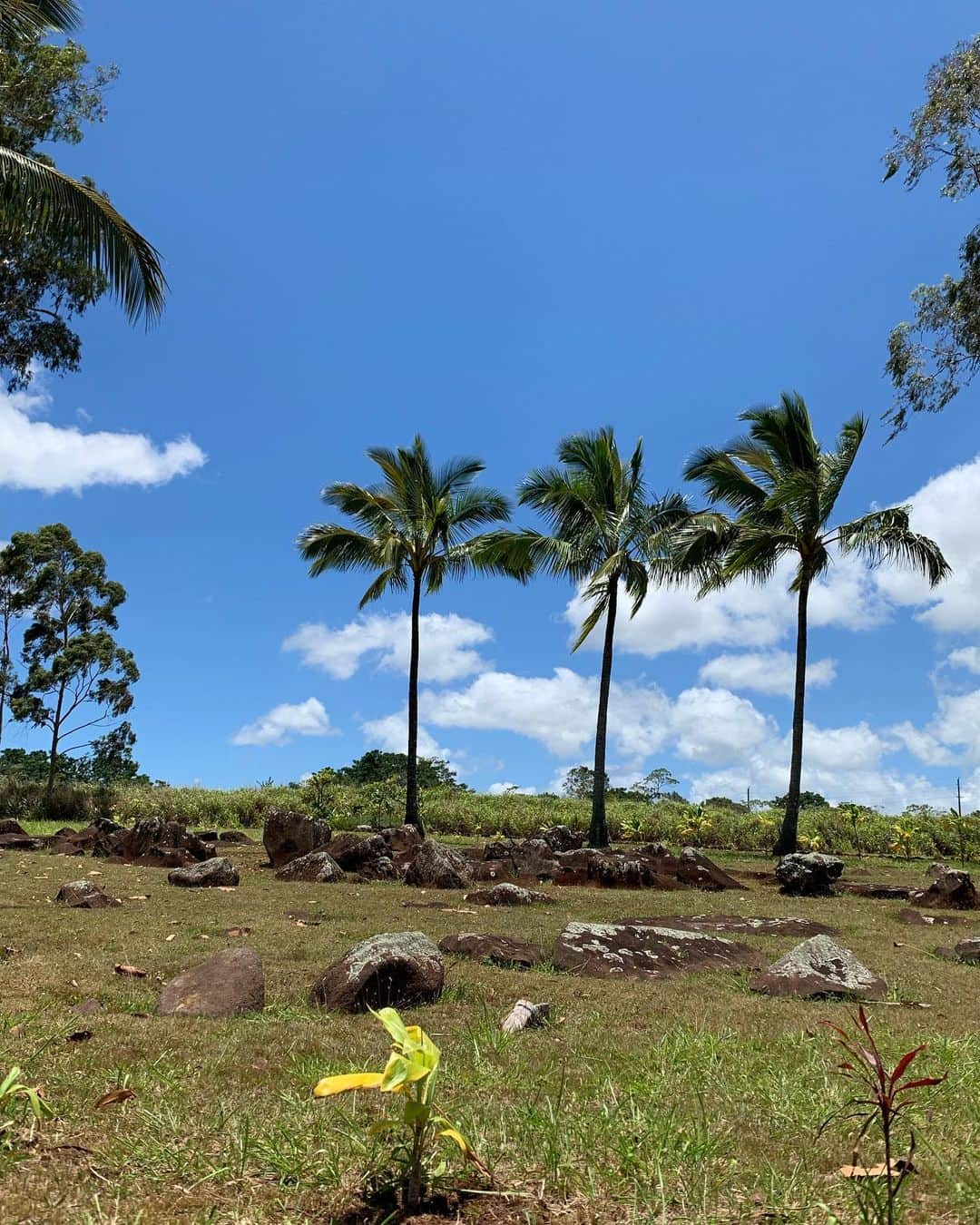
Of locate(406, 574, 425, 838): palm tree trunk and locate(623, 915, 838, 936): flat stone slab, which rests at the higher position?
locate(406, 574, 425, 838): palm tree trunk

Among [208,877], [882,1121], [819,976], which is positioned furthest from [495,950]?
[208,877]

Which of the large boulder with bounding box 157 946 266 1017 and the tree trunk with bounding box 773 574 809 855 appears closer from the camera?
the large boulder with bounding box 157 946 266 1017

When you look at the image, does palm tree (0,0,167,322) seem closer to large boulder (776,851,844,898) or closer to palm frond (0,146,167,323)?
palm frond (0,146,167,323)

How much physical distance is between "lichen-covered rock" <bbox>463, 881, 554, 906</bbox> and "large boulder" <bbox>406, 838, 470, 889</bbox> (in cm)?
145

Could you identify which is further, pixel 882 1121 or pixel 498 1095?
pixel 498 1095

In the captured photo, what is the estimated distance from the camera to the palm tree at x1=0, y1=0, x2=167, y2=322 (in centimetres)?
1034

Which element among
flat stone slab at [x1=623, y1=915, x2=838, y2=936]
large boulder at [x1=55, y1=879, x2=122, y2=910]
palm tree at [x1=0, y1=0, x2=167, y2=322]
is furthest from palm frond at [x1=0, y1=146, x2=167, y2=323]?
flat stone slab at [x1=623, y1=915, x2=838, y2=936]

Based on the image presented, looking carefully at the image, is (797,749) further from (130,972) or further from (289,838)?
(130,972)

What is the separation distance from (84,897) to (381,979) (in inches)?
223

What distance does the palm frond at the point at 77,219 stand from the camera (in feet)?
33.9

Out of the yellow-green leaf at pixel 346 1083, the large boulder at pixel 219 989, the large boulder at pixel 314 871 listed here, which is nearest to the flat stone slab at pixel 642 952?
the large boulder at pixel 219 989

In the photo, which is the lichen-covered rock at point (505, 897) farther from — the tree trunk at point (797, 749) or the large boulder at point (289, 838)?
the tree trunk at point (797, 749)

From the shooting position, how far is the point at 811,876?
14523mm

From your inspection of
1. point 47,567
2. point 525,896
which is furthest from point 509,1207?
point 47,567
